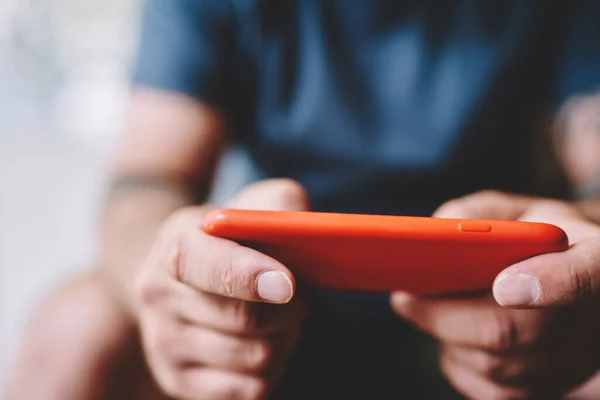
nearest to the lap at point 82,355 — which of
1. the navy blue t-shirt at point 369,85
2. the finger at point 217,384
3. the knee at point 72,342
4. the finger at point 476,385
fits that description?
the knee at point 72,342

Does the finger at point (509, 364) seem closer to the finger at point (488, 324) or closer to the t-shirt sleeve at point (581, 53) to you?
the finger at point (488, 324)

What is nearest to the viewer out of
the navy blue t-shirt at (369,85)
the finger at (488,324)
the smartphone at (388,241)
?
the smartphone at (388,241)

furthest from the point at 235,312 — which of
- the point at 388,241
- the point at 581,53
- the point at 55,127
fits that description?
the point at 55,127

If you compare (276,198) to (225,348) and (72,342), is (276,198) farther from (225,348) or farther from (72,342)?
(72,342)

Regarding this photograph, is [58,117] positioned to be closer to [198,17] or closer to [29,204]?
[29,204]

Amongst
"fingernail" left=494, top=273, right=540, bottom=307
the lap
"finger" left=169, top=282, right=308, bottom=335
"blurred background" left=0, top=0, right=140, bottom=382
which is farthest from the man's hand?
"blurred background" left=0, top=0, right=140, bottom=382

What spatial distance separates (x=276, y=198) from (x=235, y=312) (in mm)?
89

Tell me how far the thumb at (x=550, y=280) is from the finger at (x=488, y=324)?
0.19 feet

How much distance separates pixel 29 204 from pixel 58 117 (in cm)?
30

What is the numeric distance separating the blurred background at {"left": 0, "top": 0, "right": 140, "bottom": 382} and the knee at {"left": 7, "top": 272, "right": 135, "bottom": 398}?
0.47 metres

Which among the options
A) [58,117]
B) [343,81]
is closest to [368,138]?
[343,81]

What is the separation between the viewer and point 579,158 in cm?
72

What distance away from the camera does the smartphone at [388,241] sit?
0.27 metres

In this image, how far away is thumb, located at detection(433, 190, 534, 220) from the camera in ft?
1.23
